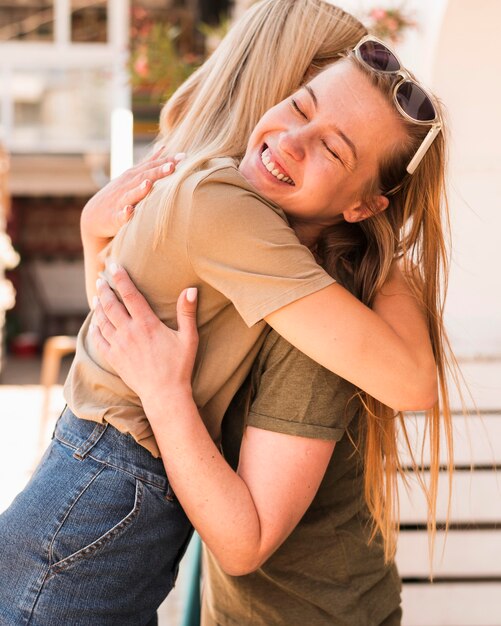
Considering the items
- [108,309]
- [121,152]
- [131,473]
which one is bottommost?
[121,152]

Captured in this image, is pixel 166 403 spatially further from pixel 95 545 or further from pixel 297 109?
pixel 297 109

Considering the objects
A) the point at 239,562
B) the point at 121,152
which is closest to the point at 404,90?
the point at 239,562

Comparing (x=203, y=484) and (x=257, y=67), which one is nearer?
(x=203, y=484)

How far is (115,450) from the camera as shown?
122 cm

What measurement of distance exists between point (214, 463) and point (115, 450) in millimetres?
141

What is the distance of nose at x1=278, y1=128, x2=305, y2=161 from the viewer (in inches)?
50.3

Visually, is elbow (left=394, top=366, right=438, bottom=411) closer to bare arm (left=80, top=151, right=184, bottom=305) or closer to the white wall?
bare arm (left=80, top=151, right=184, bottom=305)

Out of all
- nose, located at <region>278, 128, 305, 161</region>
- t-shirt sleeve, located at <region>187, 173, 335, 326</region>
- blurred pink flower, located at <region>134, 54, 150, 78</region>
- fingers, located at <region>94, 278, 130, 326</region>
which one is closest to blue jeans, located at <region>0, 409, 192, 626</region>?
fingers, located at <region>94, 278, 130, 326</region>

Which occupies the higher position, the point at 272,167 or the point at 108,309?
the point at 272,167

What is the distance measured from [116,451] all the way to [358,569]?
467mm

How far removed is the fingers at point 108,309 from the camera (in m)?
1.28

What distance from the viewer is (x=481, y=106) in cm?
313

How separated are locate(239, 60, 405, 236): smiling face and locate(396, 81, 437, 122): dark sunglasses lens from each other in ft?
0.07

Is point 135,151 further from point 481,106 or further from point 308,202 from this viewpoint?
point 308,202
